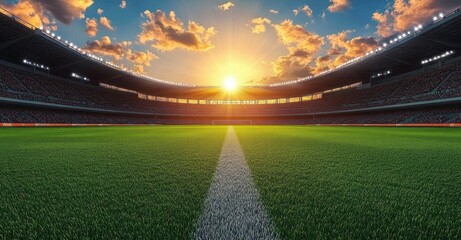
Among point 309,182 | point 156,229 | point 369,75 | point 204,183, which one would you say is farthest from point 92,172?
point 369,75

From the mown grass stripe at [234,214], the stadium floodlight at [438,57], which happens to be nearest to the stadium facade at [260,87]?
the stadium floodlight at [438,57]

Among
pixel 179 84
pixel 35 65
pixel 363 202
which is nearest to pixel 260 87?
pixel 179 84

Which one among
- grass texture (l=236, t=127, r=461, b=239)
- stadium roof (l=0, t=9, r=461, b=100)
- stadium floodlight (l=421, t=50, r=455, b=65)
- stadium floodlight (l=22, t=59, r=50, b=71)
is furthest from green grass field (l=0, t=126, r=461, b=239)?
stadium floodlight (l=22, t=59, r=50, b=71)

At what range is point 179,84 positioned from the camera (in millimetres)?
50781

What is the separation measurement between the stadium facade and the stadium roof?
0.28 feet

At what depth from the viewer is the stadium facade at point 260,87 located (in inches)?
1021

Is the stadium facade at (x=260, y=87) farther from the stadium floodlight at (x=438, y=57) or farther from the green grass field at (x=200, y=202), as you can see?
the green grass field at (x=200, y=202)

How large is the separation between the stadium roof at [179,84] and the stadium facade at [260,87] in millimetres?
84

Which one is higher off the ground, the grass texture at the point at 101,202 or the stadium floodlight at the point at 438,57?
the stadium floodlight at the point at 438,57

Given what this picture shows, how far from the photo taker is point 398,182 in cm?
222

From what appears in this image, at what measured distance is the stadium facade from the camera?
25922mm

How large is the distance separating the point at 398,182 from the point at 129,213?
2416 mm

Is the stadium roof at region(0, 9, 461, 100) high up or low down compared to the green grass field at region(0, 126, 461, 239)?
up

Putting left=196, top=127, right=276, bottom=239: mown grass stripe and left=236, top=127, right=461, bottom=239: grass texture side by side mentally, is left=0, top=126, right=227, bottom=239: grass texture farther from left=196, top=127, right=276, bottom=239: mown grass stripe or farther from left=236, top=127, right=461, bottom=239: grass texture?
left=236, top=127, right=461, bottom=239: grass texture
